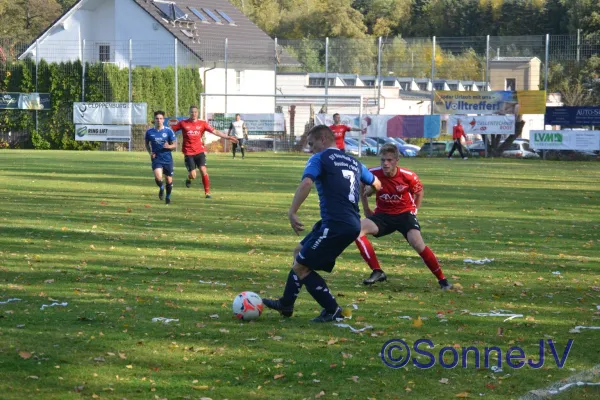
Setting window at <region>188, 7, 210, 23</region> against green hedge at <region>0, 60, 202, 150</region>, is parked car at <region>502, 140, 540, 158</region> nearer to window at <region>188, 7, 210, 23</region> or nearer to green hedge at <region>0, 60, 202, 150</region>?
green hedge at <region>0, 60, 202, 150</region>

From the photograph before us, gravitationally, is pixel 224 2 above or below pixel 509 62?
above

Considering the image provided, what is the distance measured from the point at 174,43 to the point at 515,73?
56.9ft

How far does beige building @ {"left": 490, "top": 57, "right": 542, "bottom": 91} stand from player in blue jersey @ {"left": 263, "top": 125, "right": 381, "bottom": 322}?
3585 centimetres

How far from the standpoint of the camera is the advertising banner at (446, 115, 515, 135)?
41.3 meters

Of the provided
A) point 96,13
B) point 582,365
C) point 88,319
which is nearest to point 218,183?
point 88,319

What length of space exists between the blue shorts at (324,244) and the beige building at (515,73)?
118 feet

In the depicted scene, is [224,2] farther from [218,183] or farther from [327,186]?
[327,186]

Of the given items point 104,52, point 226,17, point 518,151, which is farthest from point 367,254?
point 226,17

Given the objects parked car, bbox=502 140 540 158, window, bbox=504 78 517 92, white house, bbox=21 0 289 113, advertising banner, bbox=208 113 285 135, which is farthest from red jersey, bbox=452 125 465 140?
white house, bbox=21 0 289 113

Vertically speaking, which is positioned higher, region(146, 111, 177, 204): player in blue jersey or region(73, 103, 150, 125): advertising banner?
region(73, 103, 150, 125): advertising banner

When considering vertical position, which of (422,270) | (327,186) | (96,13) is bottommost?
(422,270)

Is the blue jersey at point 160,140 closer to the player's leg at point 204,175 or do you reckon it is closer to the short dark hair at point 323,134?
the player's leg at point 204,175

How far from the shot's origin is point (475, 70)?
1738 inches

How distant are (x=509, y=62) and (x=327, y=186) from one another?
37.4 metres
